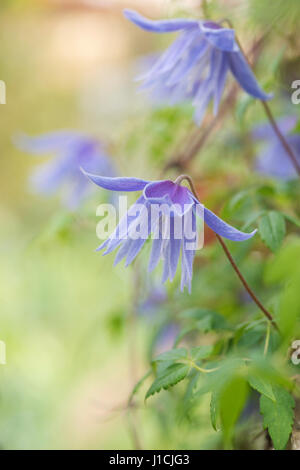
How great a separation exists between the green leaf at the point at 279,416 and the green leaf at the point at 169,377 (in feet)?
0.27

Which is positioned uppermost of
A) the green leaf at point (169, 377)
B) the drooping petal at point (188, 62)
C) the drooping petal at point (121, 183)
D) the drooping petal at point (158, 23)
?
the drooping petal at point (158, 23)

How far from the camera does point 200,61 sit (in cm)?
70

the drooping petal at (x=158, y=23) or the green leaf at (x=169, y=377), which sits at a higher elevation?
the drooping petal at (x=158, y=23)

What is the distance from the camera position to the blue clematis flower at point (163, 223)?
0.52m

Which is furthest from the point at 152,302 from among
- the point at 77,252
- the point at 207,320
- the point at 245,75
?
the point at 77,252

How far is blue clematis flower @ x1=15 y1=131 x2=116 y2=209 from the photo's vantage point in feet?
3.36

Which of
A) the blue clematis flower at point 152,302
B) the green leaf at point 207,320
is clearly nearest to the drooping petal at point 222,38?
the green leaf at point 207,320

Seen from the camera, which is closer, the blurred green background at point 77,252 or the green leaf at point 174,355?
the green leaf at point 174,355

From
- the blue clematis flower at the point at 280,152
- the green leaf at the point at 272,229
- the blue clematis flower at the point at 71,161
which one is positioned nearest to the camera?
the green leaf at the point at 272,229

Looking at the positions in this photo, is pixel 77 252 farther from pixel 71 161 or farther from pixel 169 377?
pixel 169 377

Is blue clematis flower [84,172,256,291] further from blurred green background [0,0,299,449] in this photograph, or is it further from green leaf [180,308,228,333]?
blurred green background [0,0,299,449]

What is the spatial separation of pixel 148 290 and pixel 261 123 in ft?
1.32

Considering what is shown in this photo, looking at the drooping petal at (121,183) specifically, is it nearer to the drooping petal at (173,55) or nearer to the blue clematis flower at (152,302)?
the drooping petal at (173,55)

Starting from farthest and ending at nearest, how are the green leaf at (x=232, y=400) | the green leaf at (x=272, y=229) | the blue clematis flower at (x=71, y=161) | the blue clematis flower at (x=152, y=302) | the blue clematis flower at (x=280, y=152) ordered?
the blue clematis flower at (x=152, y=302)
the blue clematis flower at (x=71, y=161)
the blue clematis flower at (x=280, y=152)
the green leaf at (x=272, y=229)
the green leaf at (x=232, y=400)
